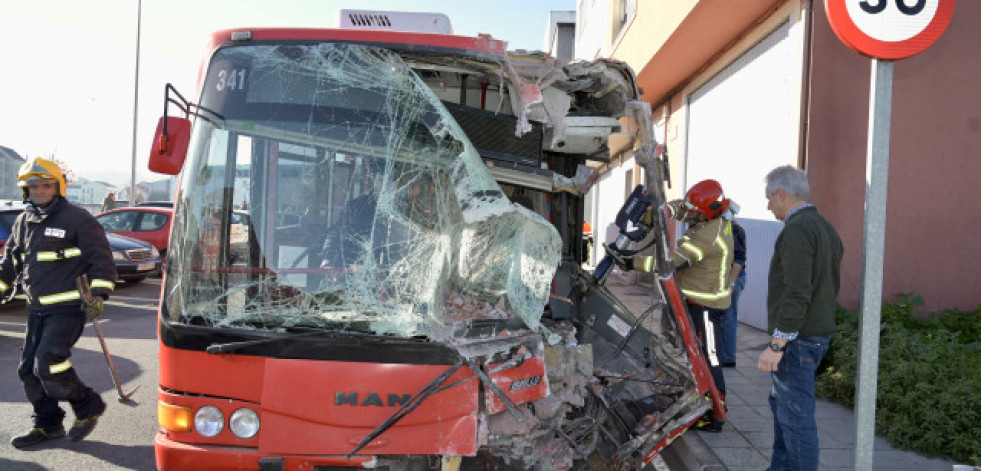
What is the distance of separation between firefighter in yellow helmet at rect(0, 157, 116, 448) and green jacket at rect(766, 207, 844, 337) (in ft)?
14.4

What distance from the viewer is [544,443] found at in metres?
2.97

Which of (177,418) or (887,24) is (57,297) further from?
(887,24)

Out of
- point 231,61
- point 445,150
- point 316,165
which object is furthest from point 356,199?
point 231,61

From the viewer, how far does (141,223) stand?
13.4 meters

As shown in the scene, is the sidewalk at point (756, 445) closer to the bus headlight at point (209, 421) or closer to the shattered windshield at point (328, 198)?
the shattered windshield at point (328, 198)

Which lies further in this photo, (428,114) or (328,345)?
A: (428,114)

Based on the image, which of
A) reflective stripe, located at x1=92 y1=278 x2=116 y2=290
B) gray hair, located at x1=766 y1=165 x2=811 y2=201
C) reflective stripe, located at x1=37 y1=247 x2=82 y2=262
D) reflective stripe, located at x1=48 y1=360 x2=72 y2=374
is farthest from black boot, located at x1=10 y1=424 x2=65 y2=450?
gray hair, located at x1=766 y1=165 x2=811 y2=201

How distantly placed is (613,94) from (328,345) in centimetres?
199

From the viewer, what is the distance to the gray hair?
11.1 ft

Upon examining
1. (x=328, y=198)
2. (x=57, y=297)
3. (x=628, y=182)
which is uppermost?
(x=628, y=182)

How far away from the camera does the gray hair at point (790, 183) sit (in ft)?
11.1

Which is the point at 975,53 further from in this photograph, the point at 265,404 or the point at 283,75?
the point at 265,404

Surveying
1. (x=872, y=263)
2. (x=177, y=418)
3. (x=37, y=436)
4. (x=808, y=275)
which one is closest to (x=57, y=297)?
(x=37, y=436)

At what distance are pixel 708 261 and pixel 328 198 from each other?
9.74 ft
